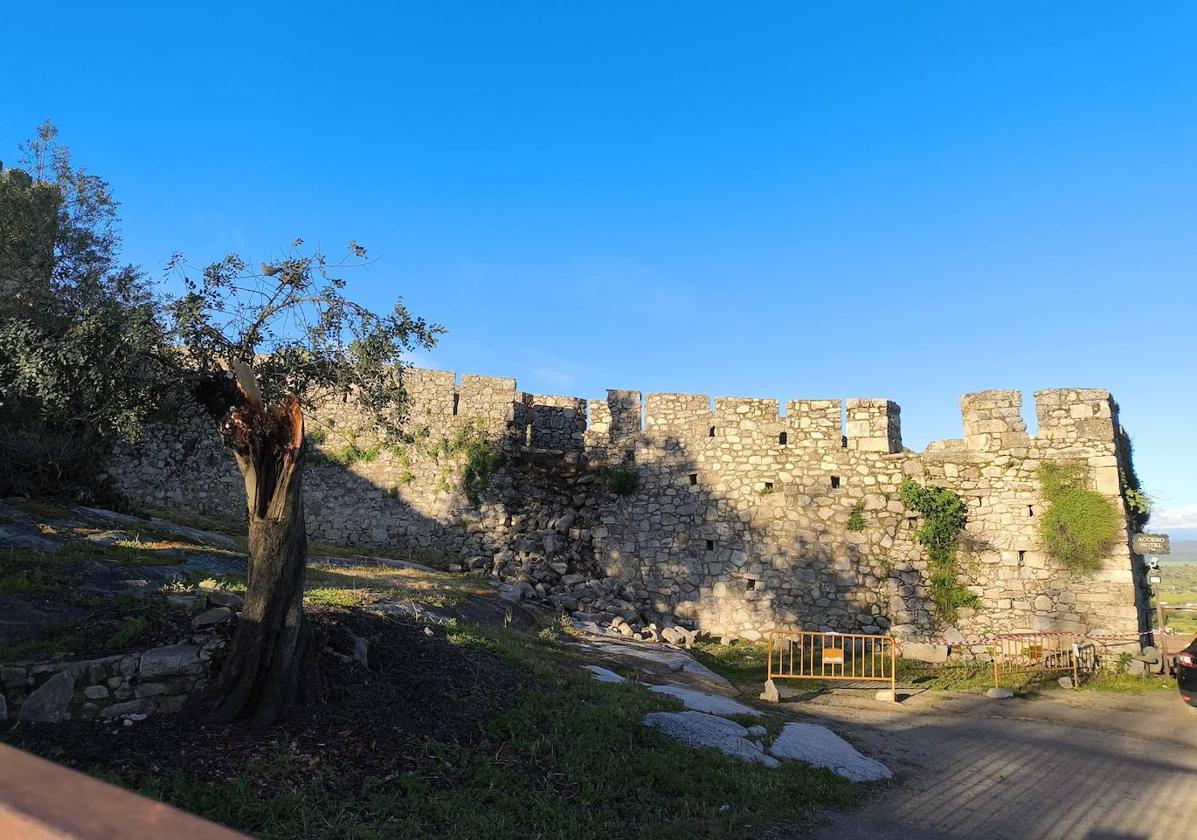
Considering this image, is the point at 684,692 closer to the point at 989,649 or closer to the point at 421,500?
the point at 989,649

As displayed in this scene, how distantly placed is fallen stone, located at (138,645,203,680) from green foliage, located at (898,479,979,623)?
52.0 ft

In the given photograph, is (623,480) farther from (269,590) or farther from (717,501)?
(269,590)

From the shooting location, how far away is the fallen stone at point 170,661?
6496 millimetres

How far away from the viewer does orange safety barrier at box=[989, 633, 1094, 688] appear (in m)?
15.0

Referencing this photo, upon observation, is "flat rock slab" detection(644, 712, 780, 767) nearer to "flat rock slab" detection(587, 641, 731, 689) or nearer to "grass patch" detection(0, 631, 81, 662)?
"flat rock slab" detection(587, 641, 731, 689)

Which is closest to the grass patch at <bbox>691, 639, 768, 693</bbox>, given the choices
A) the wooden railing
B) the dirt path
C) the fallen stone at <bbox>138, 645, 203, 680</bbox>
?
the dirt path

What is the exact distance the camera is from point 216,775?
5379 millimetres

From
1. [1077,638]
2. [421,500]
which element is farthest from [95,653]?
[1077,638]

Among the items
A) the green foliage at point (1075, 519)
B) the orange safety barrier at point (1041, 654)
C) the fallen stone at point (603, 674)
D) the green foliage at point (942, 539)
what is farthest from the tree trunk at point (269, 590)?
the green foliage at point (1075, 519)

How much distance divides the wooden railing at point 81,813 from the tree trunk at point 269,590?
18.1 feet

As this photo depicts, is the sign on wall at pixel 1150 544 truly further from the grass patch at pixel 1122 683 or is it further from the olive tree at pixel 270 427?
the olive tree at pixel 270 427

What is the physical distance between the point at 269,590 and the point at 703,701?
20.3 ft

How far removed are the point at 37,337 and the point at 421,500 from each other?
42.2 feet

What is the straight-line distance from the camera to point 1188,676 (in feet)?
39.9
